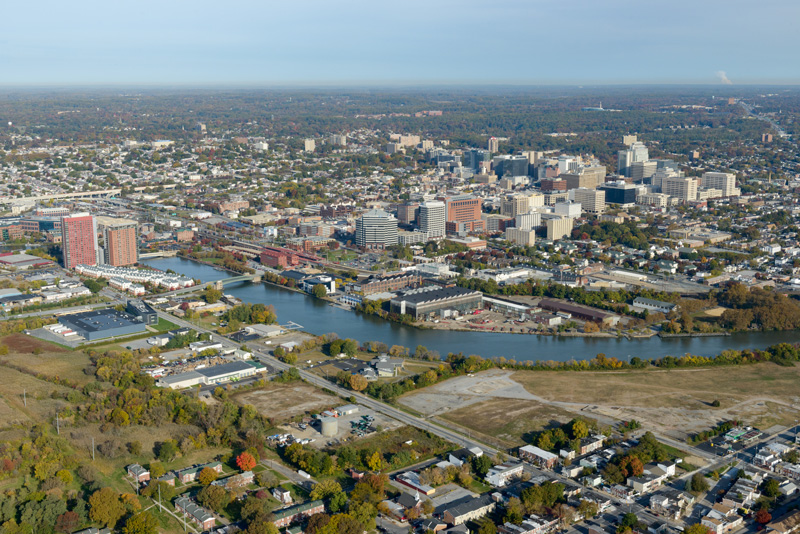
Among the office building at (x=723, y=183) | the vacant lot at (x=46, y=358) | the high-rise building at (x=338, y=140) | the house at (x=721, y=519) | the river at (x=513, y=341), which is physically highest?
the high-rise building at (x=338, y=140)

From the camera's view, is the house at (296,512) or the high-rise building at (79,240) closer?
the house at (296,512)

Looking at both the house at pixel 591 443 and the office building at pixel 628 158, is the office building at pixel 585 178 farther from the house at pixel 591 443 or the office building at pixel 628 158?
the house at pixel 591 443

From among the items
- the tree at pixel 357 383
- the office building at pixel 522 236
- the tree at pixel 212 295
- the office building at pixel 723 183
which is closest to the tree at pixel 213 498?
the tree at pixel 357 383

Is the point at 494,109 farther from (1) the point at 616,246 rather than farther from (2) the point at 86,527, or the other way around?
(2) the point at 86,527

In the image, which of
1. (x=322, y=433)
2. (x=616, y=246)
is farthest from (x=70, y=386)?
(x=616, y=246)

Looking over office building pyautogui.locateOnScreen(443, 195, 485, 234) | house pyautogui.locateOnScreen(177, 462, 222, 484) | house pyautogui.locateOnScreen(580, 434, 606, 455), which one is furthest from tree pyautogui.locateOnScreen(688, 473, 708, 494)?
office building pyautogui.locateOnScreen(443, 195, 485, 234)

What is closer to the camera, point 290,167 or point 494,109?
point 290,167
